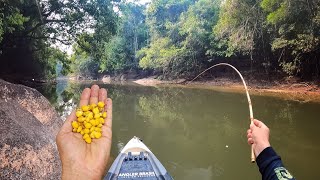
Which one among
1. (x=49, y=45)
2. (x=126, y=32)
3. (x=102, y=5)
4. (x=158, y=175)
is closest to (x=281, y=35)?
(x=102, y=5)

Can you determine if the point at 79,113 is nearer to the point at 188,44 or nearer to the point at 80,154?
the point at 80,154

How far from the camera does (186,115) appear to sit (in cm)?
1312

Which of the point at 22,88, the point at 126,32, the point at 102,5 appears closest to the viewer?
the point at 22,88

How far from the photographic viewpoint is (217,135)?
9414 mm

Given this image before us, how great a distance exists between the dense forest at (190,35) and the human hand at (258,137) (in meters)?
10.4

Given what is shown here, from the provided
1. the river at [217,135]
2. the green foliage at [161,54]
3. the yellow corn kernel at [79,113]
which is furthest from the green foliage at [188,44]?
the yellow corn kernel at [79,113]

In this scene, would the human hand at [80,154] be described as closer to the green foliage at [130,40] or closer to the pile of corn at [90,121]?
the pile of corn at [90,121]

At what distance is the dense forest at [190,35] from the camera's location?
16.6 m

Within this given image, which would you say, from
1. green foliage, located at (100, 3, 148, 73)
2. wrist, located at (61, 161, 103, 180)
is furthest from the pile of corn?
green foliage, located at (100, 3, 148, 73)

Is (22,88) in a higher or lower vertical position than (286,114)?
higher

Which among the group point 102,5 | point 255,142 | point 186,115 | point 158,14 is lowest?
point 186,115

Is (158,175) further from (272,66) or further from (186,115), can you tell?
(272,66)

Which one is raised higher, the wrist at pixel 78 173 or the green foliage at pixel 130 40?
the green foliage at pixel 130 40

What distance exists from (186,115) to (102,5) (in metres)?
7.91
